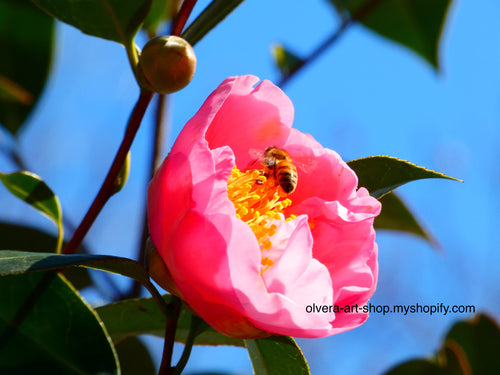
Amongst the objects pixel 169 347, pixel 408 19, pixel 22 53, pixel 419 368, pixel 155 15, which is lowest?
pixel 169 347

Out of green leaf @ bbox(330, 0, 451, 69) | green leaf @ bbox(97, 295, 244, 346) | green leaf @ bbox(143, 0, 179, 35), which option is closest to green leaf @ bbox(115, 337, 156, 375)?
green leaf @ bbox(97, 295, 244, 346)

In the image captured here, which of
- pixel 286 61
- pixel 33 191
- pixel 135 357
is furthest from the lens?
pixel 286 61

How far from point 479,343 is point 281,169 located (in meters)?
0.67

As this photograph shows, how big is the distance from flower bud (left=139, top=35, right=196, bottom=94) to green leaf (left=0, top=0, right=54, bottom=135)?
79 centimetres

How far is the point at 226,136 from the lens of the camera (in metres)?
0.78

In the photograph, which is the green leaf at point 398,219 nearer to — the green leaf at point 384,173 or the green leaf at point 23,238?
the green leaf at point 384,173

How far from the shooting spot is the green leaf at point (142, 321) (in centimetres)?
86

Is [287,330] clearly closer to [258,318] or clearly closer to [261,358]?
[258,318]

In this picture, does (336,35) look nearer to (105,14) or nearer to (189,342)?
(105,14)

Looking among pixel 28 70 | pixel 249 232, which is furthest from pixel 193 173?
pixel 28 70

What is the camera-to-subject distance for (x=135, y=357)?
1.10 m

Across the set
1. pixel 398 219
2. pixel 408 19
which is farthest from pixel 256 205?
pixel 408 19

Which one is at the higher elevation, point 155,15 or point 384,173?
point 155,15

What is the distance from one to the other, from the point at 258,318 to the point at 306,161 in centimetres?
29
